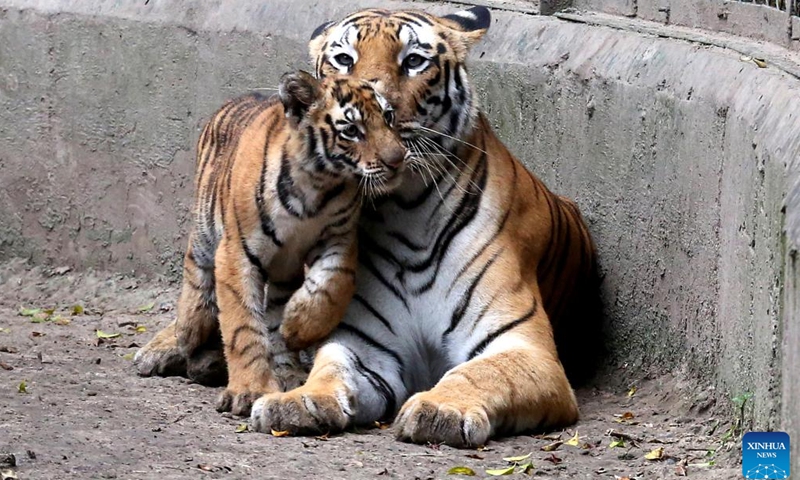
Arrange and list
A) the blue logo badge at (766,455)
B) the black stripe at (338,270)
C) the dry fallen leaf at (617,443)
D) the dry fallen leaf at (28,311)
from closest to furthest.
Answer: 1. the blue logo badge at (766,455)
2. the dry fallen leaf at (617,443)
3. the black stripe at (338,270)
4. the dry fallen leaf at (28,311)

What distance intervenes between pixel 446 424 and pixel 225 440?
694mm

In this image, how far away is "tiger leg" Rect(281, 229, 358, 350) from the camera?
5086 millimetres

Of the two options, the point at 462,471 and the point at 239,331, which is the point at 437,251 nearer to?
the point at 239,331

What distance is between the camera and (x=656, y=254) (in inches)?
210

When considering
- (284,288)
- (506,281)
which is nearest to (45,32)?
(284,288)

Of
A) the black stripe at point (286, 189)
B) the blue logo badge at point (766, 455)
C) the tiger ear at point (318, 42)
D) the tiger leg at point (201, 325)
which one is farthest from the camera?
the tiger leg at point (201, 325)

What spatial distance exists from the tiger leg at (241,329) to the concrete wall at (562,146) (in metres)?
1.38

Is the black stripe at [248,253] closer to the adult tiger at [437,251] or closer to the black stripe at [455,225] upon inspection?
the adult tiger at [437,251]

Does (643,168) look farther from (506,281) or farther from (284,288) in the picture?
(284,288)

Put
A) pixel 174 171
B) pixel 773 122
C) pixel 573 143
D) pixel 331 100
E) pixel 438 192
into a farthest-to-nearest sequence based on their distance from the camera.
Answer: pixel 174 171 < pixel 573 143 < pixel 438 192 < pixel 331 100 < pixel 773 122

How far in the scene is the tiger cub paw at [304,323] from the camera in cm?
514

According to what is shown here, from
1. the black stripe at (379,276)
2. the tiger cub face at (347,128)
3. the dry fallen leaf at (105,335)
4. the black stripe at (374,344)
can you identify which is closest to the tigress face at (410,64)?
the tiger cub face at (347,128)

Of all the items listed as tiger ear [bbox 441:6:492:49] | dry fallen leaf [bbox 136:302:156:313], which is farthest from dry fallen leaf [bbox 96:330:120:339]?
tiger ear [bbox 441:6:492:49]

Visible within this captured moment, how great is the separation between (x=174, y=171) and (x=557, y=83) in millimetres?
2211
